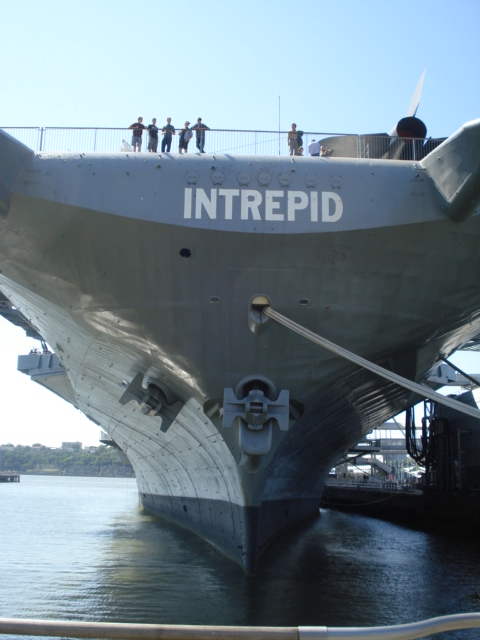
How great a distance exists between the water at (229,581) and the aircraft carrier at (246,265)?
1.28 meters

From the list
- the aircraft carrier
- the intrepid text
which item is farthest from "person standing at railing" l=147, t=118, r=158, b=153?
the intrepid text

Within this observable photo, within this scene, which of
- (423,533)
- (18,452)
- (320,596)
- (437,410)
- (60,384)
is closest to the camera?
(320,596)

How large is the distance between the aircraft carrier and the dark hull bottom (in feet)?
0.20

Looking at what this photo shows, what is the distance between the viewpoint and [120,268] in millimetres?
8750

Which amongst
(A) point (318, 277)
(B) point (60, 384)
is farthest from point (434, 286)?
(B) point (60, 384)

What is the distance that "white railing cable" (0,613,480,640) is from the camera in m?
2.38

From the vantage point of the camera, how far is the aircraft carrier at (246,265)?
8367 millimetres

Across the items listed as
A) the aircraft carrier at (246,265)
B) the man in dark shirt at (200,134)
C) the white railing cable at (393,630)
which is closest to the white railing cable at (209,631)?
the white railing cable at (393,630)

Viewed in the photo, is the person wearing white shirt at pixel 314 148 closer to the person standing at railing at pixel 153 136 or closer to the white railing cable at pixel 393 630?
the person standing at railing at pixel 153 136

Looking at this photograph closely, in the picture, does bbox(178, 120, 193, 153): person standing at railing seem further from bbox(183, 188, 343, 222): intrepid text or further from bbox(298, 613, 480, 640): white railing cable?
bbox(298, 613, 480, 640): white railing cable

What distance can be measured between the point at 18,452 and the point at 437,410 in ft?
536

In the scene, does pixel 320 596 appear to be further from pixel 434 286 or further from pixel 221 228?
pixel 221 228

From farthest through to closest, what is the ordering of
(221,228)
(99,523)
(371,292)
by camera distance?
(99,523) < (371,292) < (221,228)

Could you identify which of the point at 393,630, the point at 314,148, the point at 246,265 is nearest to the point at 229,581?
the point at 246,265
